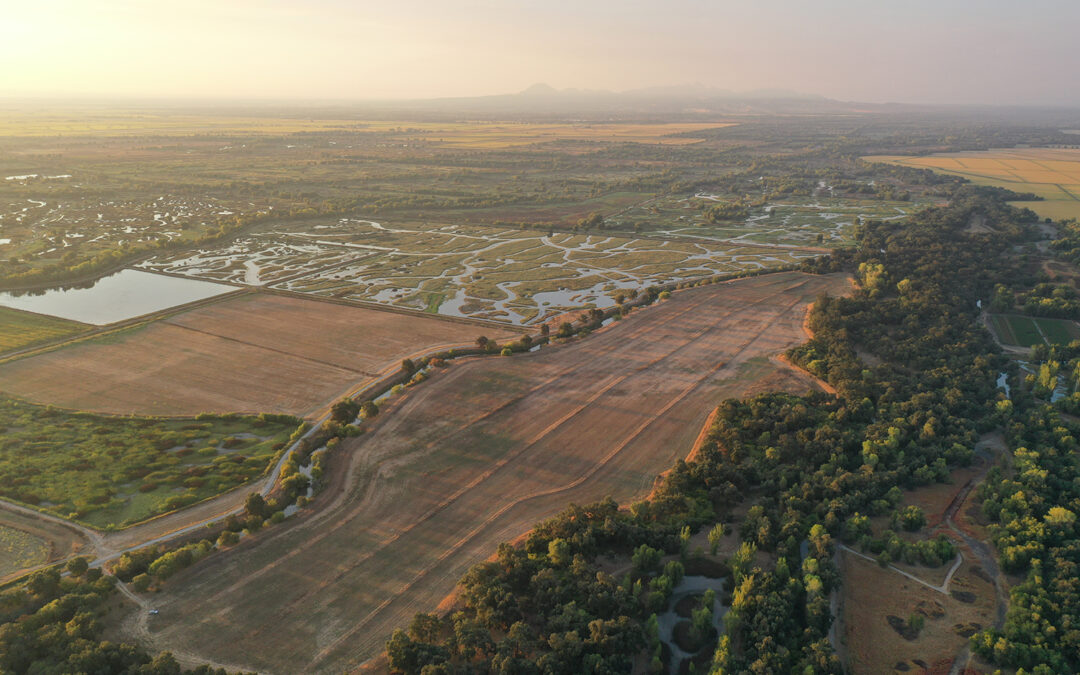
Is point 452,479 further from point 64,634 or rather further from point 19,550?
point 19,550

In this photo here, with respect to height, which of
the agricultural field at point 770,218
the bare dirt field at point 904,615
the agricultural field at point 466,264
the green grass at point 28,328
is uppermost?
the agricultural field at point 770,218

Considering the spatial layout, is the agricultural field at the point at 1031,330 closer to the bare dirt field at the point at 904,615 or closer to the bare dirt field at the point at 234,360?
the bare dirt field at the point at 904,615

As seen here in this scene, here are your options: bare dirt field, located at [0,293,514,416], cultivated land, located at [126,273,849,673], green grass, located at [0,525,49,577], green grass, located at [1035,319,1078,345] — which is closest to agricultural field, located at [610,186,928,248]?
green grass, located at [1035,319,1078,345]

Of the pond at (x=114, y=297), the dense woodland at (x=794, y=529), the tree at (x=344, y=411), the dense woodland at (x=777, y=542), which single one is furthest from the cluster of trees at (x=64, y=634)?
the pond at (x=114, y=297)

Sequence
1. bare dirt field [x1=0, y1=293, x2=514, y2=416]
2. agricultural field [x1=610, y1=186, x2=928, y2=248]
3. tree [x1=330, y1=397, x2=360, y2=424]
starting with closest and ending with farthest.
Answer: tree [x1=330, y1=397, x2=360, y2=424] → bare dirt field [x1=0, y1=293, x2=514, y2=416] → agricultural field [x1=610, y1=186, x2=928, y2=248]

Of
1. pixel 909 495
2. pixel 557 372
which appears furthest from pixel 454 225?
pixel 909 495

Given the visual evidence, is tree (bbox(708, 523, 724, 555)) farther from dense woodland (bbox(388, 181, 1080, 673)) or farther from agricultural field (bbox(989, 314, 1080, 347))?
agricultural field (bbox(989, 314, 1080, 347))
